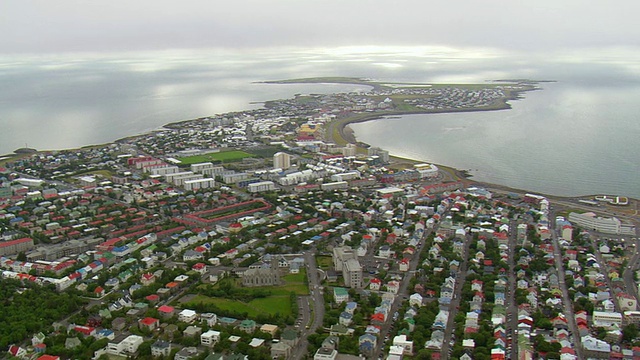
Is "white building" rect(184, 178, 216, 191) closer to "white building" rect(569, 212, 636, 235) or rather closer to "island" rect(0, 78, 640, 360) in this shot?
"island" rect(0, 78, 640, 360)

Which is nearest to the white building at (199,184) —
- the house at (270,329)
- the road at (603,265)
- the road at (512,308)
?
the road at (512,308)

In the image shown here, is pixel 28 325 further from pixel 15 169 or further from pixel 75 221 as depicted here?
pixel 15 169

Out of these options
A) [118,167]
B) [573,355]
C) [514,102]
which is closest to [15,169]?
[118,167]

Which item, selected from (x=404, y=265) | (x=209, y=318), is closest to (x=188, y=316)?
(x=209, y=318)

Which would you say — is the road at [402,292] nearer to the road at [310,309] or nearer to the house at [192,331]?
the road at [310,309]

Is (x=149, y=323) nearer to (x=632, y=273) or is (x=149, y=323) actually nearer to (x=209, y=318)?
(x=209, y=318)
